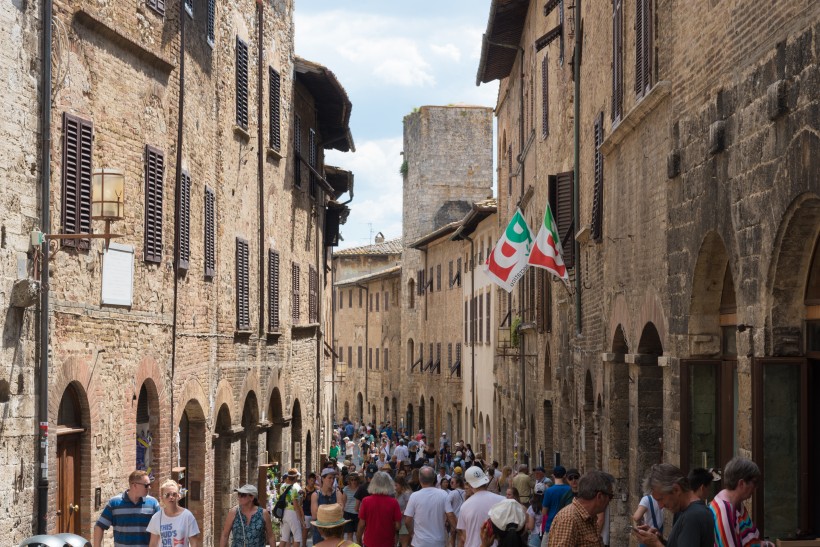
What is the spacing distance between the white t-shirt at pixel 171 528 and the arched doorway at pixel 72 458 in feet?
10.3

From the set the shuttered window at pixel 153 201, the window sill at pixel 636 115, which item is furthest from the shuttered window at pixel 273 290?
the window sill at pixel 636 115

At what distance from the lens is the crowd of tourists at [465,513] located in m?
7.09

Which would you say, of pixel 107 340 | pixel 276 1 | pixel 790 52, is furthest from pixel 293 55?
pixel 790 52

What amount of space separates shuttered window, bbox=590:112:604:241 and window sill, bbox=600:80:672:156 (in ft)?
2.42

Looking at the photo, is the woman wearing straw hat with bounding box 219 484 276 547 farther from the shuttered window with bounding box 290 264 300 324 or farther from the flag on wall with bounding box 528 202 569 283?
the shuttered window with bounding box 290 264 300 324

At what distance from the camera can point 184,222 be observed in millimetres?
17484

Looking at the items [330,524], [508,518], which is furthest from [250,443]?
[330,524]

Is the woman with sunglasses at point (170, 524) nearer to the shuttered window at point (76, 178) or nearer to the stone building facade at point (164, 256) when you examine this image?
the stone building facade at point (164, 256)

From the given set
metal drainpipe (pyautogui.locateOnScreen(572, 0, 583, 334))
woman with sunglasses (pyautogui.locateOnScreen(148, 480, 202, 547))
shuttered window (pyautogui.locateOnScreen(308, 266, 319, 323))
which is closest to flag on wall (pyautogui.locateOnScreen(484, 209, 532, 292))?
metal drainpipe (pyautogui.locateOnScreen(572, 0, 583, 334))

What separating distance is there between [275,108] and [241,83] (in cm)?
298

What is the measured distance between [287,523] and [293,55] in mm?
13757

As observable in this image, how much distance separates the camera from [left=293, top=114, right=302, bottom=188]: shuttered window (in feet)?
87.0

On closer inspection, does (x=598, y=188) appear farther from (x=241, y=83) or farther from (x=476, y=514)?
(x=476, y=514)

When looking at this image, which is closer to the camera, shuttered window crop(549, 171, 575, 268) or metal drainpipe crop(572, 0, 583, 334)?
metal drainpipe crop(572, 0, 583, 334)
